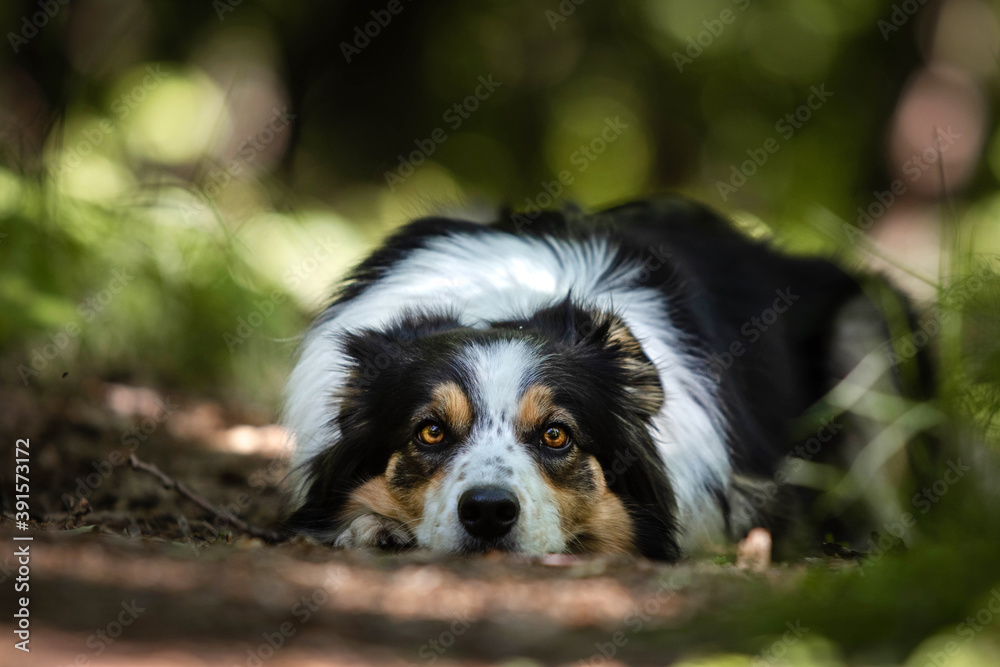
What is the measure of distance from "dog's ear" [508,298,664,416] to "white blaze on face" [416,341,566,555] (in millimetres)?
335

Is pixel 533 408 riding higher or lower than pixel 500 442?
higher

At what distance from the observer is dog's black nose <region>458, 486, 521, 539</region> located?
3627 mm

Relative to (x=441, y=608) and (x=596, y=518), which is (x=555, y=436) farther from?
(x=441, y=608)

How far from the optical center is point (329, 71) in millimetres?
12586

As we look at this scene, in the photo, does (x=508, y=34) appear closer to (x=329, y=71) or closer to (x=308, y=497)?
(x=329, y=71)

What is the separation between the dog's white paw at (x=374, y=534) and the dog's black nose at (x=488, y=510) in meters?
0.48

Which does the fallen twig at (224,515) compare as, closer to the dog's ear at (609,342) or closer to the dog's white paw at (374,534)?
the dog's white paw at (374,534)

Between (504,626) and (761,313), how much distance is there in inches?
150

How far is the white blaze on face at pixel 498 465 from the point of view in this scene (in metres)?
3.73

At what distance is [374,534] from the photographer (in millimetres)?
4191

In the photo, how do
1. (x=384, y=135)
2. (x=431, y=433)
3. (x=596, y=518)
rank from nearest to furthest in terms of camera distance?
(x=431, y=433)
(x=596, y=518)
(x=384, y=135)

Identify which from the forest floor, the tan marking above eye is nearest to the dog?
the tan marking above eye

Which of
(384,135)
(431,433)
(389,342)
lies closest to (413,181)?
(384,135)

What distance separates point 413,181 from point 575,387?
1092cm
